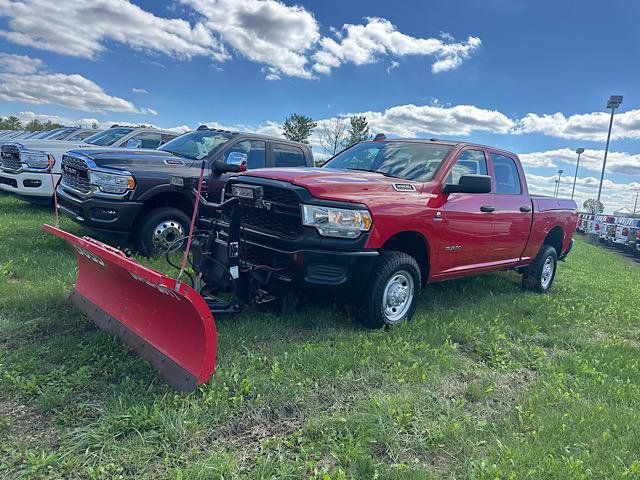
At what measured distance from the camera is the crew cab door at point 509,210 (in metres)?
6.12

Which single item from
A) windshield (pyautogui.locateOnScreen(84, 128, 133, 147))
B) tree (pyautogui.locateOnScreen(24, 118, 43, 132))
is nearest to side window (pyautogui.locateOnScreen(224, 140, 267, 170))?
windshield (pyautogui.locateOnScreen(84, 128, 133, 147))

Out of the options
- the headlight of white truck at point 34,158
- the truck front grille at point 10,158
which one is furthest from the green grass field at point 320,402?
the truck front grille at point 10,158

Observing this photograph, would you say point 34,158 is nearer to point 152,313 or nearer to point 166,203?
point 166,203

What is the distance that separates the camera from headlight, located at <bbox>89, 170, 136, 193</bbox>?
20.3ft

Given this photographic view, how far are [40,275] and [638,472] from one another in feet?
19.0

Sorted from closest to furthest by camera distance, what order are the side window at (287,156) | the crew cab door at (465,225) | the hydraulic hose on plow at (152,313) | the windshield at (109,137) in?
1. the hydraulic hose on plow at (152,313)
2. the crew cab door at (465,225)
3. the side window at (287,156)
4. the windshield at (109,137)

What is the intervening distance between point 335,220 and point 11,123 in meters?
65.4

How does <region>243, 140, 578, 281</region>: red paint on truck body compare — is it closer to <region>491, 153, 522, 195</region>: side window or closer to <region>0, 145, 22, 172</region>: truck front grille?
<region>491, 153, 522, 195</region>: side window

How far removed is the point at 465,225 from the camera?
17.9ft

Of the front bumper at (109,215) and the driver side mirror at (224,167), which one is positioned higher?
the driver side mirror at (224,167)

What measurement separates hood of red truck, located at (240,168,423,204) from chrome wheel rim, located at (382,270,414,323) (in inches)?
31.5

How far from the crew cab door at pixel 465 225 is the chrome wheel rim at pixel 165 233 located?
3.42m

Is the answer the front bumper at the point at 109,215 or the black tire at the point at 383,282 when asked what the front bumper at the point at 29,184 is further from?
the black tire at the point at 383,282

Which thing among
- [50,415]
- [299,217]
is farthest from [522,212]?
[50,415]
